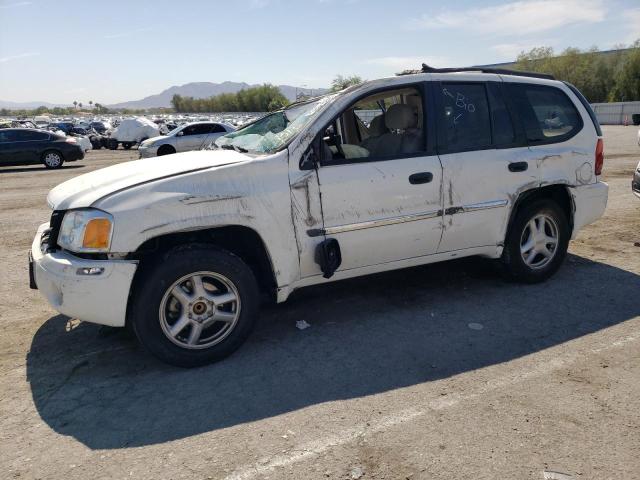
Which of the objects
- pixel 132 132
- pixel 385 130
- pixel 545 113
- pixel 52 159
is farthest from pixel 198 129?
pixel 545 113

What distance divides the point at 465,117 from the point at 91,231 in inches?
122

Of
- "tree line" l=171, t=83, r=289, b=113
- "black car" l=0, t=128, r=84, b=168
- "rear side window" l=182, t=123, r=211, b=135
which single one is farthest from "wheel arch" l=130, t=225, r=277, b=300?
"tree line" l=171, t=83, r=289, b=113

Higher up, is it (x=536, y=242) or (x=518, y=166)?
(x=518, y=166)

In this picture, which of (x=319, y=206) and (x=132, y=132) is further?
(x=132, y=132)

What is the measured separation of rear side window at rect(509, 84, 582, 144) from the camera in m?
4.71

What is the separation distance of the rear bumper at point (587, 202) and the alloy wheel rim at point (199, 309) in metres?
3.41

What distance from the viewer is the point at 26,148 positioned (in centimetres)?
1789

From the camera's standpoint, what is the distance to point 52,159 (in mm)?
18375

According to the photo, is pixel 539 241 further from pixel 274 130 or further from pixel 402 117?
pixel 274 130

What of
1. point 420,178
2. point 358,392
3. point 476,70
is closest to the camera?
point 358,392

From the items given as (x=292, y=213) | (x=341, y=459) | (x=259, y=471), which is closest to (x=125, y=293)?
(x=292, y=213)

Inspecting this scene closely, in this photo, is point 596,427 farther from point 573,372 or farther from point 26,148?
point 26,148

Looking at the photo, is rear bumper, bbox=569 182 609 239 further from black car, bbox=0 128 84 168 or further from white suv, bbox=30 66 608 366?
black car, bbox=0 128 84 168

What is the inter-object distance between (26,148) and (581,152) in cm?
1829
